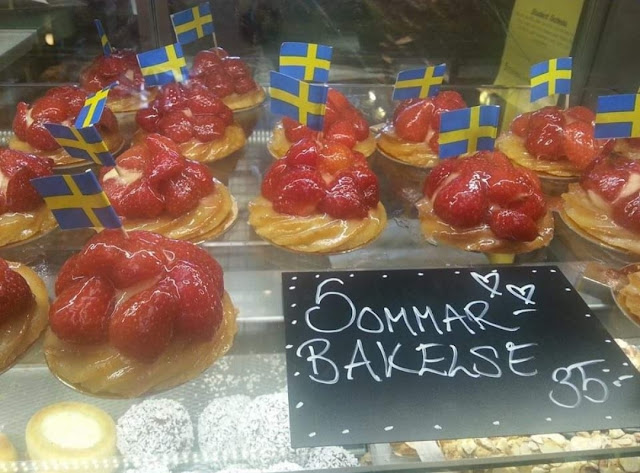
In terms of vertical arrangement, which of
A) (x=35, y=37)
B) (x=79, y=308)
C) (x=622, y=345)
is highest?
(x=35, y=37)

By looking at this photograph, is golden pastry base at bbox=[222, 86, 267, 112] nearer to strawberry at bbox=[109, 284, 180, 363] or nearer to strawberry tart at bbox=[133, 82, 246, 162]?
strawberry tart at bbox=[133, 82, 246, 162]

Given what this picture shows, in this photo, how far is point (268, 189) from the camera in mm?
1919

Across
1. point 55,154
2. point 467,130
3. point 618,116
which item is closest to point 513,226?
point 467,130

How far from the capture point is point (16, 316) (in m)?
1.42

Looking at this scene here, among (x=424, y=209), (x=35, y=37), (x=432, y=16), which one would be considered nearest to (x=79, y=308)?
(x=424, y=209)

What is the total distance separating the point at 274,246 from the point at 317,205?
0.18 m

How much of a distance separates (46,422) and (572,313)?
123 cm

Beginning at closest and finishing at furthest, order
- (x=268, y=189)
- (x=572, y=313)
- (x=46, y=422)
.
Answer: (x=46, y=422) < (x=572, y=313) < (x=268, y=189)

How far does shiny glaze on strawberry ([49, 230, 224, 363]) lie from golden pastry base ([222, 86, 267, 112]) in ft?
4.18

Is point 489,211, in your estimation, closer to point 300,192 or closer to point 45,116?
point 300,192

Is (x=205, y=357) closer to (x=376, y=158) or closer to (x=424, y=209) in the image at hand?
(x=424, y=209)

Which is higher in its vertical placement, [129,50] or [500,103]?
[129,50]

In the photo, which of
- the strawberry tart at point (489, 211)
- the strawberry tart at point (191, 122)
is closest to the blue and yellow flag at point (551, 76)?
the strawberry tart at point (489, 211)

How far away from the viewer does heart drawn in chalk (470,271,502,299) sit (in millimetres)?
1587
